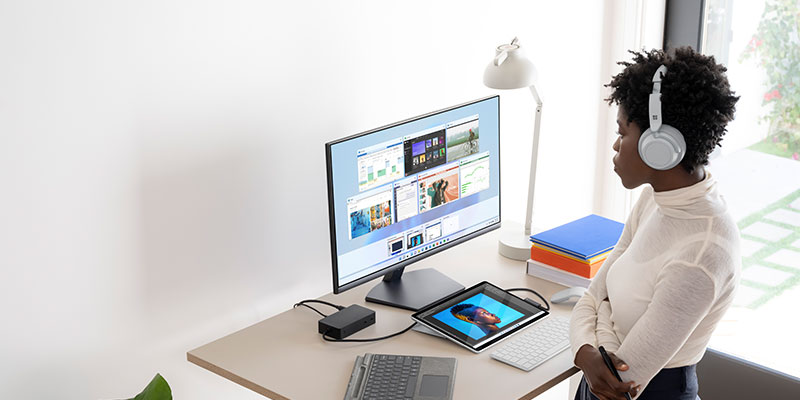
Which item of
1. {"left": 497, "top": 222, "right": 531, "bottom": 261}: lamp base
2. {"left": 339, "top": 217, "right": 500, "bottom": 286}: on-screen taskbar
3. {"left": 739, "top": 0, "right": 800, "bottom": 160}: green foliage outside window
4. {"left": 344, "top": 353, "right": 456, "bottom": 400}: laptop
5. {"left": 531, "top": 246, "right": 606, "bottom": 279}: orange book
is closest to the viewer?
{"left": 344, "top": 353, "right": 456, "bottom": 400}: laptop

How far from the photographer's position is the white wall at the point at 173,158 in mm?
1717

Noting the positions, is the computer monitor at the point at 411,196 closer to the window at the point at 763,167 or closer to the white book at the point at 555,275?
the white book at the point at 555,275

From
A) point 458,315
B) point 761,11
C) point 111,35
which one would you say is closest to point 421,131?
point 458,315

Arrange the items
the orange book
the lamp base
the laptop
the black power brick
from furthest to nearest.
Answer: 1. the lamp base
2. the orange book
3. the black power brick
4. the laptop

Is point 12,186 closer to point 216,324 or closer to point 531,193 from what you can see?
point 216,324

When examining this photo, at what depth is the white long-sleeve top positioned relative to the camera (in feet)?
5.22

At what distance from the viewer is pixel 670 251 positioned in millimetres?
1650

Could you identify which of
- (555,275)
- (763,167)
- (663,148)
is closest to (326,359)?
(555,275)

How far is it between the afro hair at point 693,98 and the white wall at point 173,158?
86cm

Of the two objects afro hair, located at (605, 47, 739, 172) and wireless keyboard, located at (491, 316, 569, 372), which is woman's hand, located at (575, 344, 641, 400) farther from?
afro hair, located at (605, 47, 739, 172)

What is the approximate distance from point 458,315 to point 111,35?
0.95 metres

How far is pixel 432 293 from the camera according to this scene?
6.99ft

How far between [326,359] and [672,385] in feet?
2.29

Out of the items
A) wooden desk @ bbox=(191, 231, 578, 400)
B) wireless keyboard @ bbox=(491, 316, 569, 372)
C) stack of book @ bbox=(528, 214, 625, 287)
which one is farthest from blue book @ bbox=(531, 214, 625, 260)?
wireless keyboard @ bbox=(491, 316, 569, 372)
